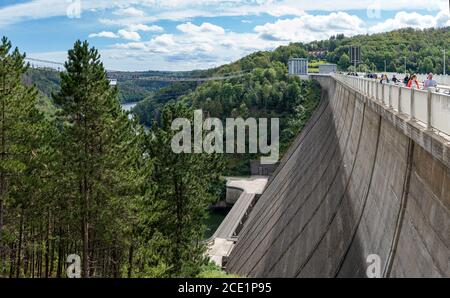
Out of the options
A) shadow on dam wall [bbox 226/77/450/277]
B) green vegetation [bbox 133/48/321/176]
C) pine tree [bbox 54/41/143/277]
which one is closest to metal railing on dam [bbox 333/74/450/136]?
shadow on dam wall [bbox 226/77/450/277]

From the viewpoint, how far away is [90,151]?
20.3 metres

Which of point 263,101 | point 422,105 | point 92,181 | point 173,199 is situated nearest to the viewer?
point 422,105

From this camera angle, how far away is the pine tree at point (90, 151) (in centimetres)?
1977

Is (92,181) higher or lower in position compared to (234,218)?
higher

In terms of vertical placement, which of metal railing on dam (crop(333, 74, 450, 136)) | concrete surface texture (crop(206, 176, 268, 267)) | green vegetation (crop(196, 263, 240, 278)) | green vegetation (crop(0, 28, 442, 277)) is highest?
metal railing on dam (crop(333, 74, 450, 136))

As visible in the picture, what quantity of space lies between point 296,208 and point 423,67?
71.7 m

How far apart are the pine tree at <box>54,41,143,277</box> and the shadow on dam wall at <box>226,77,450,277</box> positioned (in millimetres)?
7365

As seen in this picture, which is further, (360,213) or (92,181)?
(92,181)

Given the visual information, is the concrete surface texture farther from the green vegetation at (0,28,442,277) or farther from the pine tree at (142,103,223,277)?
the green vegetation at (0,28,442,277)

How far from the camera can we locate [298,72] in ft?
401

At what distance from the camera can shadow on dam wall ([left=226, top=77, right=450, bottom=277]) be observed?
28.3 ft

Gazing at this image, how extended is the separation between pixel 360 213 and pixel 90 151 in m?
11.5

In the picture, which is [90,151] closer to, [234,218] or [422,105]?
[422,105]

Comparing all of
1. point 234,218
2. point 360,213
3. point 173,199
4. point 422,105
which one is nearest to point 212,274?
point 173,199
